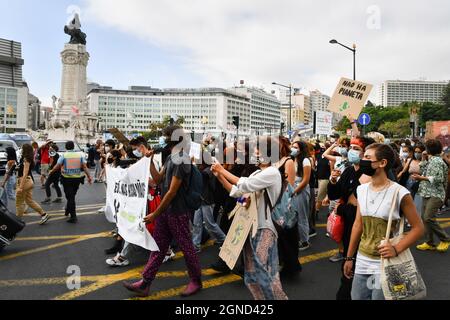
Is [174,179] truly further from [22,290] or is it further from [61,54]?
[61,54]

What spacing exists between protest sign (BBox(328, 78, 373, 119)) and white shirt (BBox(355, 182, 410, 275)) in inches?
189

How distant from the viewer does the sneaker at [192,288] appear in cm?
424

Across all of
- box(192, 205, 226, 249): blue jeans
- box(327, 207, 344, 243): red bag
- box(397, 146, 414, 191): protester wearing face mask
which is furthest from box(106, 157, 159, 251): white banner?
box(397, 146, 414, 191): protester wearing face mask

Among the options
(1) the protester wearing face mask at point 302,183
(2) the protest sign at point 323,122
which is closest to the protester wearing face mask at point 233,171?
(1) the protester wearing face mask at point 302,183

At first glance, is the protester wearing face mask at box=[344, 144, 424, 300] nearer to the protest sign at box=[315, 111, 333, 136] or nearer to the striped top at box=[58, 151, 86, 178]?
the striped top at box=[58, 151, 86, 178]

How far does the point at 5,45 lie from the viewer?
149250 millimetres

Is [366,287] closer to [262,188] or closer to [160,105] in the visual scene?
[262,188]

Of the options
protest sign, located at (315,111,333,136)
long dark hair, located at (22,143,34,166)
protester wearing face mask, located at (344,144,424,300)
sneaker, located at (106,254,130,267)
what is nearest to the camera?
protester wearing face mask, located at (344,144,424,300)

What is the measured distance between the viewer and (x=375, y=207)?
Answer: 281cm

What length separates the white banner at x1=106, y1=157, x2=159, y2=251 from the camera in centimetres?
453

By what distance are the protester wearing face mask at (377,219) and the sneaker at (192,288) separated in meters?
1.98

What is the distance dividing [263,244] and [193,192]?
48.5 inches
